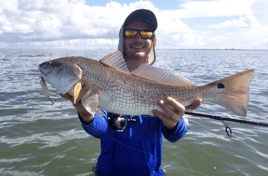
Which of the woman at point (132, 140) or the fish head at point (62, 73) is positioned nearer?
the fish head at point (62, 73)

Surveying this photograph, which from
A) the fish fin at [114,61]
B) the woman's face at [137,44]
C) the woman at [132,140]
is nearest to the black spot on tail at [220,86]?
the woman at [132,140]

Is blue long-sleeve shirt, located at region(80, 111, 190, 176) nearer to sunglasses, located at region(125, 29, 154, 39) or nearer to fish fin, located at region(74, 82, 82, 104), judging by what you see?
fish fin, located at region(74, 82, 82, 104)

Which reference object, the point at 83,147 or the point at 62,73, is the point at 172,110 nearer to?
the point at 62,73

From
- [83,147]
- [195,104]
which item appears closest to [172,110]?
[195,104]

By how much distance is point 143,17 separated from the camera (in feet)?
11.6

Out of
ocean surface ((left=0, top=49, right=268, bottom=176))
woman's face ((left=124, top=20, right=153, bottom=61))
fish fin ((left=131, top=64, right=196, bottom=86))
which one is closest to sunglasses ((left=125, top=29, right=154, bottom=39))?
woman's face ((left=124, top=20, right=153, bottom=61))

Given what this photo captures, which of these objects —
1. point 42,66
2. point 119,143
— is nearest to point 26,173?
point 119,143

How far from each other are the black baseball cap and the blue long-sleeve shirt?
71.3 inches

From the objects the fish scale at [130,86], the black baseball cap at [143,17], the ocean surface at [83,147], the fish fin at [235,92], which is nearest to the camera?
the fish scale at [130,86]

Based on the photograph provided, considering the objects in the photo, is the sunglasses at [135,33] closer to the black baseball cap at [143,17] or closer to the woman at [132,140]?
the black baseball cap at [143,17]

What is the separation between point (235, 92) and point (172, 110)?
841mm

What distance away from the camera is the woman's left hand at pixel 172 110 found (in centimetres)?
238

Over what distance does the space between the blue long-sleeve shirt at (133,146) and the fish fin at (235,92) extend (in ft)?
2.24

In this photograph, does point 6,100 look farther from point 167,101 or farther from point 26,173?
point 167,101
